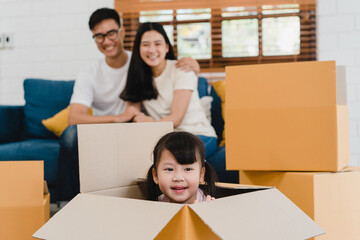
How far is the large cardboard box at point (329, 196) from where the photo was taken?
1170 mm

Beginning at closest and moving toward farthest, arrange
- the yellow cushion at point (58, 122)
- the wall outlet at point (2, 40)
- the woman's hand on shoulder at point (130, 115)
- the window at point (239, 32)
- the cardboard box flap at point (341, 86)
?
1. the cardboard box flap at point (341, 86)
2. the woman's hand on shoulder at point (130, 115)
3. the yellow cushion at point (58, 122)
4. the window at point (239, 32)
5. the wall outlet at point (2, 40)

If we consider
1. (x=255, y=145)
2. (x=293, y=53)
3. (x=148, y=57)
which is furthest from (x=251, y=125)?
(x=293, y=53)

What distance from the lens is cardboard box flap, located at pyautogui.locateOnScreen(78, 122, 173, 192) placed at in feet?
3.38

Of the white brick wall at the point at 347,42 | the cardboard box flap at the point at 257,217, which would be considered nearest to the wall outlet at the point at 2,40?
the white brick wall at the point at 347,42

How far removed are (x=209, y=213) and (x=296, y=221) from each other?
22 cm

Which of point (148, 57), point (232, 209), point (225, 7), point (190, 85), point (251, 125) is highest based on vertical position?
point (225, 7)

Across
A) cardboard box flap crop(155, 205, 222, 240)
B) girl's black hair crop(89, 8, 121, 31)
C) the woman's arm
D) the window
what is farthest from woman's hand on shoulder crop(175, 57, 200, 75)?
cardboard box flap crop(155, 205, 222, 240)

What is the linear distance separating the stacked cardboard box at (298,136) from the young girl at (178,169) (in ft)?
0.62

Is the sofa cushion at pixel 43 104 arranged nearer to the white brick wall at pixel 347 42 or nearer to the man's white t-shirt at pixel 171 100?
the man's white t-shirt at pixel 171 100

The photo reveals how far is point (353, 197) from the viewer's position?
48.7 inches

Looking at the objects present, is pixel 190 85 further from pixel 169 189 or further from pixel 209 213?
pixel 209 213

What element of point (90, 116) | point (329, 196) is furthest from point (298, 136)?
point (90, 116)

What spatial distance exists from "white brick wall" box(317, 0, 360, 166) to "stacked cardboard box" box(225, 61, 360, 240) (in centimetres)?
137

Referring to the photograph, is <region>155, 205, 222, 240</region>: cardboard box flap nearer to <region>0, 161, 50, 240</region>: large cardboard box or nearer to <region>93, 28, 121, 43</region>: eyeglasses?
<region>0, 161, 50, 240</region>: large cardboard box
